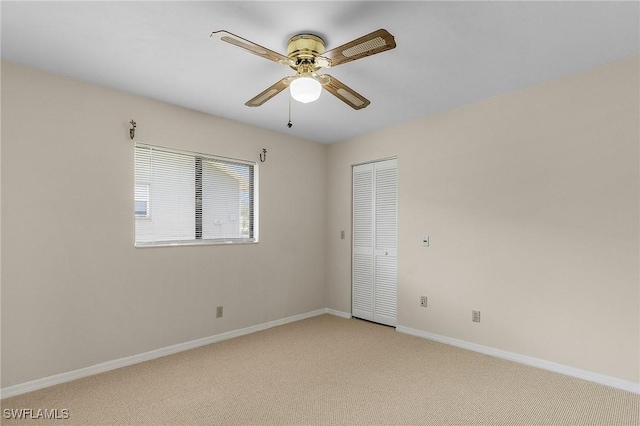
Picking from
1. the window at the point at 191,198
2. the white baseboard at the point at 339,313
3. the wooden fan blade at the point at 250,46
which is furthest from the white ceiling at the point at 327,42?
the white baseboard at the point at 339,313

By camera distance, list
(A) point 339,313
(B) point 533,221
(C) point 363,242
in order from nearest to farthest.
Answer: (B) point 533,221, (C) point 363,242, (A) point 339,313

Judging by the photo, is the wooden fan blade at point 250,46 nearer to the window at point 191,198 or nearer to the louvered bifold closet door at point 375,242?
the window at point 191,198

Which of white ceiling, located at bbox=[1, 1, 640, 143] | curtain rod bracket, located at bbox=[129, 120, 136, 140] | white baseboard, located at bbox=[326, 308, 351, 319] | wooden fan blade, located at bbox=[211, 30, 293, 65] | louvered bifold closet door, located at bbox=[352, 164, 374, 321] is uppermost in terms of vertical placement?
white ceiling, located at bbox=[1, 1, 640, 143]

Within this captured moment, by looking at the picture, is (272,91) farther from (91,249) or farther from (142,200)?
(91,249)

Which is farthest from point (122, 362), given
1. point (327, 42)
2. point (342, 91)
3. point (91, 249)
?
point (327, 42)

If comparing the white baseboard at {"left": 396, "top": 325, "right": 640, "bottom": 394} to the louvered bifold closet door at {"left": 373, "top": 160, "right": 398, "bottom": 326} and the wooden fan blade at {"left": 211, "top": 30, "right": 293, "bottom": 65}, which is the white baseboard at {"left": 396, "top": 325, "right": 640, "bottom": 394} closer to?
the louvered bifold closet door at {"left": 373, "top": 160, "right": 398, "bottom": 326}

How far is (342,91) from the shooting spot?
8.32 ft

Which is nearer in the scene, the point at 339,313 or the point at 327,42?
the point at 327,42

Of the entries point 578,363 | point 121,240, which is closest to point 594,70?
point 578,363

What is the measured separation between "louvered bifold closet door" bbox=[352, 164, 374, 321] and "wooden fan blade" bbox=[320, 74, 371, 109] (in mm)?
2084


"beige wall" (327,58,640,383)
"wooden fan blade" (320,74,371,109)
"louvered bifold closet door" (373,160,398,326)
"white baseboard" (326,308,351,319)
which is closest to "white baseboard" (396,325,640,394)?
"beige wall" (327,58,640,383)

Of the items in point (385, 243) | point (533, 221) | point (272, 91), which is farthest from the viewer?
point (385, 243)

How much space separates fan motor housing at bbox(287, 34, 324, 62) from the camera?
88.5 inches

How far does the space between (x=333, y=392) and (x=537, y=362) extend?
1874 millimetres
